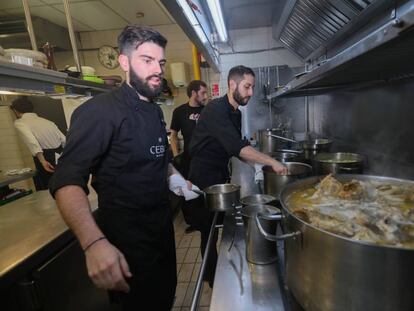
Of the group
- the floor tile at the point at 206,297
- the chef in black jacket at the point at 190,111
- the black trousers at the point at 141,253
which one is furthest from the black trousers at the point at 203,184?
the chef in black jacket at the point at 190,111

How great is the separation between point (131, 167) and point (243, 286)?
27.0 inches

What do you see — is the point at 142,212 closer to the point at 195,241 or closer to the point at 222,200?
the point at 222,200

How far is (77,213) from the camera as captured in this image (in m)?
0.86

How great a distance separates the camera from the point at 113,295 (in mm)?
1412

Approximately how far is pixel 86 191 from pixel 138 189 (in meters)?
0.28

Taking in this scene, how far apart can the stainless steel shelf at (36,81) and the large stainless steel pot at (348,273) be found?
1471mm

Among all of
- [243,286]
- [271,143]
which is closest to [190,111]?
[271,143]

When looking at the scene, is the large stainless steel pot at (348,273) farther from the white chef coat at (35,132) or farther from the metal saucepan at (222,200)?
the white chef coat at (35,132)

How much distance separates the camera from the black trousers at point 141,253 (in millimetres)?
1188

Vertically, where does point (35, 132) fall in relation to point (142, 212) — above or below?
above

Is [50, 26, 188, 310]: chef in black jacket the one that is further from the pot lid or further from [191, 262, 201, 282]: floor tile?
[191, 262, 201, 282]: floor tile

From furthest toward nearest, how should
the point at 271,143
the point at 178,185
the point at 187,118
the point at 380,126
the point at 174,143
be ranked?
the point at 174,143
the point at 187,118
the point at 271,143
the point at 380,126
the point at 178,185

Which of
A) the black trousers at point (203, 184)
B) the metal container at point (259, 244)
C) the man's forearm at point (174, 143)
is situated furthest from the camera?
the man's forearm at point (174, 143)

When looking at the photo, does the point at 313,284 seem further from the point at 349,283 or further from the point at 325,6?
the point at 325,6
